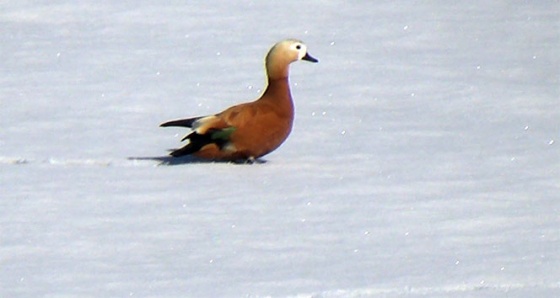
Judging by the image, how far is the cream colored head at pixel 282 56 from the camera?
830 centimetres

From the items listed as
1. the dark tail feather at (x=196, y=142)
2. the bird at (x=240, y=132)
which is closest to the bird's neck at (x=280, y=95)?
the bird at (x=240, y=132)

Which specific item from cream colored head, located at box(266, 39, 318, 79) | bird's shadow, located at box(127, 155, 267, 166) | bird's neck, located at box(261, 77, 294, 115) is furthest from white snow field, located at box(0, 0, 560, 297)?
cream colored head, located at box(266, 39, 318, 79)

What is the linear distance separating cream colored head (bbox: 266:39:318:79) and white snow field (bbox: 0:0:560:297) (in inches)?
18.2

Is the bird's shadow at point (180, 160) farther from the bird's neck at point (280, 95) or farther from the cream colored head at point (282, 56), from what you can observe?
the cream colored head at point (282, 56)

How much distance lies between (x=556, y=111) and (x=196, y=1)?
4.80m

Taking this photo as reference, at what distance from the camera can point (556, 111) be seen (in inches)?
384

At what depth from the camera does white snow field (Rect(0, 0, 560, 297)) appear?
18.4 feet

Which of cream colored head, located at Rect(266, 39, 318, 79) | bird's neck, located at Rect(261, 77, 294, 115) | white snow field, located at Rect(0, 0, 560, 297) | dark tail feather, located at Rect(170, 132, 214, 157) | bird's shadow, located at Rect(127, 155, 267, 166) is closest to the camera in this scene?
white snow field, located at Rect(0, 0, 560, 297)

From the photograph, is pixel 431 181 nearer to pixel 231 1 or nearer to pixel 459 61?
pixel 459 61

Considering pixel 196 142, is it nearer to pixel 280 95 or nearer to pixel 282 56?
pixel 280 95

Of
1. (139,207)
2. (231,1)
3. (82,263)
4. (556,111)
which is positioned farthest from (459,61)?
(82,263)

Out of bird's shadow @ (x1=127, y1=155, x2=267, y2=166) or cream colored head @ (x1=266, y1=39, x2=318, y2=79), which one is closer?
bird's shadow @ (x1=127, y1=155, x2=267, y2=166)

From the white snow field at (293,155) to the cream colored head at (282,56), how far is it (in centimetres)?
46

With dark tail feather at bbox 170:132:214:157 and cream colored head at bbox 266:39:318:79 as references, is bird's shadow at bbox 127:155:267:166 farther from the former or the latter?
cream colored head at bbox 266:39:318:79
